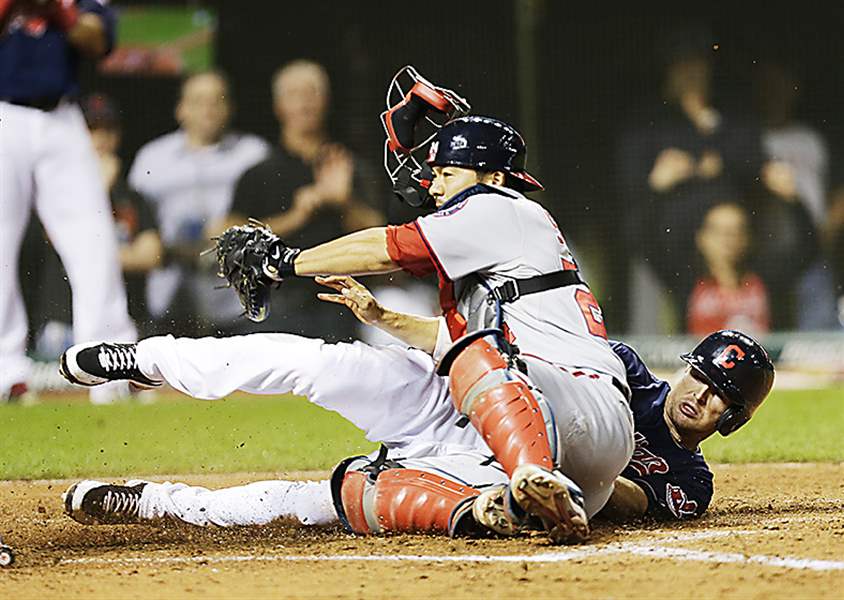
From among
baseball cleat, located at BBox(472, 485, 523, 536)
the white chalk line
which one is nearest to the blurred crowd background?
the white chalk line

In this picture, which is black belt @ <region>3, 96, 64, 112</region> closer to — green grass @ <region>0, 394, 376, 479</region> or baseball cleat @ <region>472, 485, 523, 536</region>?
green grass @ <region>0, 394, 376, 479</region>

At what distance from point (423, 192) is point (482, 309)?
0.68m

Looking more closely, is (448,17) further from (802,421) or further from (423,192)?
(423,192)

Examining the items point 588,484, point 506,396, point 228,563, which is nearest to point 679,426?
point 588,484

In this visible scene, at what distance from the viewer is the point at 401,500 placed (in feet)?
14.8

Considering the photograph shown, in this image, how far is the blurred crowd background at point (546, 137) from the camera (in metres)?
13.3

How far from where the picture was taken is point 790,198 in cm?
1431

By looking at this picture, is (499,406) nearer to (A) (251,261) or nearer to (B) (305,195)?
(A) (251,261)

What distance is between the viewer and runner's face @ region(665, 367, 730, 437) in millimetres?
4930

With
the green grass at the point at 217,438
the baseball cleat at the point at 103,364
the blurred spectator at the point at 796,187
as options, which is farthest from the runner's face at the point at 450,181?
the blurred spectator at the point at 796,187

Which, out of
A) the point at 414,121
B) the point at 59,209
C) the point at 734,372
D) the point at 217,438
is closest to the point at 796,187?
the point at 59,209

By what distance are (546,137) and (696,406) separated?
31.8 ft

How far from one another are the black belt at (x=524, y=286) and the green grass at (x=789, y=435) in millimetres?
3213

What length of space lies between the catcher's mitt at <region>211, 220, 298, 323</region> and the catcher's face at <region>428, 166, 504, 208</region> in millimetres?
553
